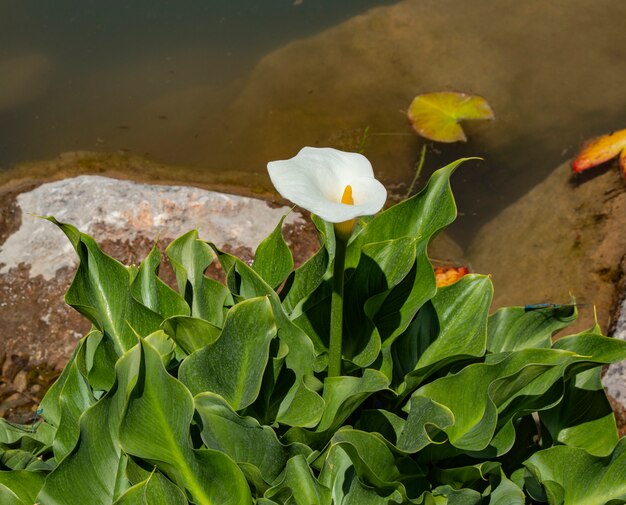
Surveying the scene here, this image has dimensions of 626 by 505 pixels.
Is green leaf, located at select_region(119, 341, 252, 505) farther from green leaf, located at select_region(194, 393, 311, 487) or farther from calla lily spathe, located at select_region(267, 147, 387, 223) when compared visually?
calla lily spathe, located at select_region(267, 147, 387, 223)

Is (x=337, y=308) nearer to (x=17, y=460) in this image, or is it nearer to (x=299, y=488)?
(x=299, y=488)

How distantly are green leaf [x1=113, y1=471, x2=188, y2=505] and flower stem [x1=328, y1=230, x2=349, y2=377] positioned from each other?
0.48m

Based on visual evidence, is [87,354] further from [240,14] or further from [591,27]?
[591,27]

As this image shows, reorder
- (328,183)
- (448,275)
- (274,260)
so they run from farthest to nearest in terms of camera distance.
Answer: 1. (448,275)
2. (274,260)
3. (328,183)

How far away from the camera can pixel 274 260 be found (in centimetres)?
233

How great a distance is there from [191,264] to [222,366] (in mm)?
494

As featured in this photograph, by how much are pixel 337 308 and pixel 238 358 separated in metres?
0.29

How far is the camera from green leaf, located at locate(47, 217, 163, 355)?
82.6 inches

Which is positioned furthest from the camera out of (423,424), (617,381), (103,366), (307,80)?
(307,80)

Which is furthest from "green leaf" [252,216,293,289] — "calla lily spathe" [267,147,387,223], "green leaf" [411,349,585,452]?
"calla lily spathe" [267,147,387,223]

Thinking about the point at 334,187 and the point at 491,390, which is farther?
the point at 491,390

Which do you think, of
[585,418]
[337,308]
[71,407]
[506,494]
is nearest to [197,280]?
[71,407]

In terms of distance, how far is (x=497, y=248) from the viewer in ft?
11.9

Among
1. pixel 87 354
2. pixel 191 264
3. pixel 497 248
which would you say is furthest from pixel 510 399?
pixel 497 248
